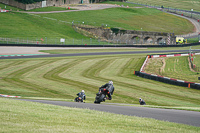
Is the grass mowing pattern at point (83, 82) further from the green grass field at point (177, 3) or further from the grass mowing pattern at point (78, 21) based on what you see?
the green grass field at point (177, 3)

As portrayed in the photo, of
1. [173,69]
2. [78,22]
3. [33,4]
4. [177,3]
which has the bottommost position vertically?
[173,69]

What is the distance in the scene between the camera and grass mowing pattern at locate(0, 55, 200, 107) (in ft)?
75.1

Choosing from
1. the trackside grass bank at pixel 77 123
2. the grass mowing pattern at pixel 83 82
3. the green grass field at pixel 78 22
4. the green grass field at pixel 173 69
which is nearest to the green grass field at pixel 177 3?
the green grass field at pixel 78 22

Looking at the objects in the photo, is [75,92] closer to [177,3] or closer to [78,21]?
[78,21]

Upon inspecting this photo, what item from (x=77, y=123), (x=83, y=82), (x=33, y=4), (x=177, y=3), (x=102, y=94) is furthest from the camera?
(x=177, y=3)

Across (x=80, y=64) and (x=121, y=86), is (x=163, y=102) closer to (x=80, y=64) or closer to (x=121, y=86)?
(x=121, y=86)

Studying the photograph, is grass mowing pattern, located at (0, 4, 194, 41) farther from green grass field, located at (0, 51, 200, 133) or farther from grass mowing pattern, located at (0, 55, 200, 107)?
green grass field, located at (0, 51, 200, 133)

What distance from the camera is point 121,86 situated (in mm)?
27344

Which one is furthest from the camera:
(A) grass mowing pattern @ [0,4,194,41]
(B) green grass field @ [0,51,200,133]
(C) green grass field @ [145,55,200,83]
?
(A) grass mowing pattern @ [0,4,194,41]

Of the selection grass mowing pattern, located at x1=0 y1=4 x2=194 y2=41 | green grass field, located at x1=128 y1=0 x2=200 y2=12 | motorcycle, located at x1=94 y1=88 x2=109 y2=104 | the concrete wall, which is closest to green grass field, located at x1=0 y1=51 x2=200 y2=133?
motorcycle, located at x1=94 y1=88 x2=109 y2=104

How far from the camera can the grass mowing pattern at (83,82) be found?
22894mm

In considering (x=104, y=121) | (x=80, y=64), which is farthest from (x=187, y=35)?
(x=104, y=121)

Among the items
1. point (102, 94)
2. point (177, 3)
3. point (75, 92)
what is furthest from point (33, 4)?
point (102, 94)

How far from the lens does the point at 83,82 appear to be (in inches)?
1135
